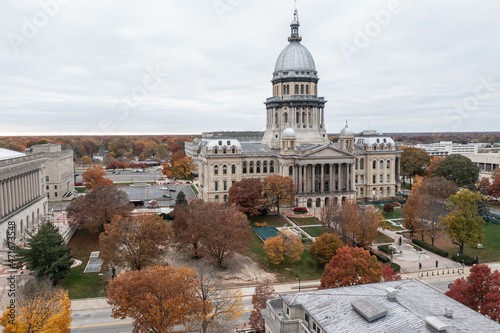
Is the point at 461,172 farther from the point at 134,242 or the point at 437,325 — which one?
the point at 134,242

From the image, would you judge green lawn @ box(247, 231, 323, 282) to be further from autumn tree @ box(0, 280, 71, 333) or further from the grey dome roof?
the grey dome roof

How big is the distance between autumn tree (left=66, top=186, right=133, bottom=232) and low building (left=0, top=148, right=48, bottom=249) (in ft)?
24.9

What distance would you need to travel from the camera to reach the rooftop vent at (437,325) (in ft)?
74.1

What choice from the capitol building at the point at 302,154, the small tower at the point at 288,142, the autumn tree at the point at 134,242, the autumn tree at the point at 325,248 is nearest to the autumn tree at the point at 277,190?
the capitol building at the point at 302,154

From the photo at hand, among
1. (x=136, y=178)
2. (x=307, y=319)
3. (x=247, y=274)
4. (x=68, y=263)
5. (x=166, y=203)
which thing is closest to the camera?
(x=307, y=319)

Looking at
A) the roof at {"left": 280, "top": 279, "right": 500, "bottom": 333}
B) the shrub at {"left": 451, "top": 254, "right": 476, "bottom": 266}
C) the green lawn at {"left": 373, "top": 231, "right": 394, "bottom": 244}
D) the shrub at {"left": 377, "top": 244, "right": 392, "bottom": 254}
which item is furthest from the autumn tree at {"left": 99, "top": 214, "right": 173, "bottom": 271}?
the shrub at {"left": 451, "top": 254, "right": 476, "bottom": 266}

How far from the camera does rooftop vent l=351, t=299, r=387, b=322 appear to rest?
24688 mm

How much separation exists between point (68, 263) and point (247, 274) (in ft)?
70.5

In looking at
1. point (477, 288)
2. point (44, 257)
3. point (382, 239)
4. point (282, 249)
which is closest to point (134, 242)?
point (44, 257)

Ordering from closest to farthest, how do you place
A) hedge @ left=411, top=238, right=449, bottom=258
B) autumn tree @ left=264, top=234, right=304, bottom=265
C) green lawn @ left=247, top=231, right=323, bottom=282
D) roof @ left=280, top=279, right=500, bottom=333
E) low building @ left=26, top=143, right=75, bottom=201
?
1. roof @ left=280, top=279, right=500, bottom=333
2. green lawn @ left=247, top=231, right=323, bottom=282
3. autumn tree @ left=264, top=234, right=304, bottom=265
4. hedge @ left=411, top=238, right=449, bottom=258
5. low building @ left=26, top=143, right=75, bottom=201

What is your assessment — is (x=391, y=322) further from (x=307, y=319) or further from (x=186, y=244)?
(x=186, y=244)

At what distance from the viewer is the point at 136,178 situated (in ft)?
458

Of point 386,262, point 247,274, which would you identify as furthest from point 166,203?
point 386,262

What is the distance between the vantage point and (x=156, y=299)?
27484 mm
